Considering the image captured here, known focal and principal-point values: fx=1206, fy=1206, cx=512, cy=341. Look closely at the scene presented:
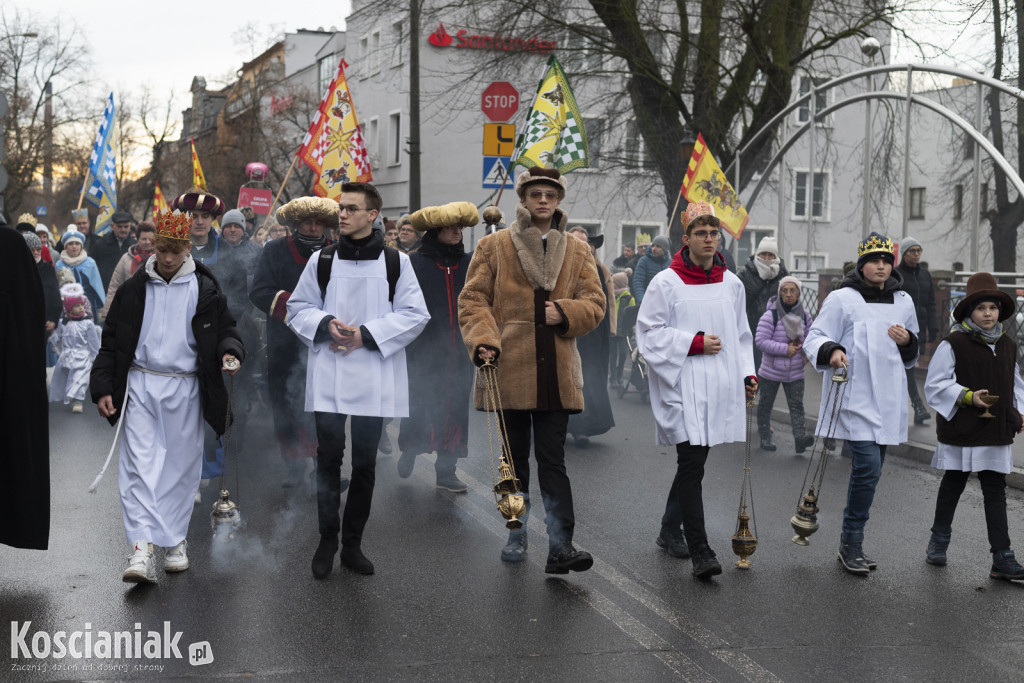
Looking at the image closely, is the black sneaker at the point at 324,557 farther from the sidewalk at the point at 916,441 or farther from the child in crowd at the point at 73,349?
the child in crowd at the point at 73,349

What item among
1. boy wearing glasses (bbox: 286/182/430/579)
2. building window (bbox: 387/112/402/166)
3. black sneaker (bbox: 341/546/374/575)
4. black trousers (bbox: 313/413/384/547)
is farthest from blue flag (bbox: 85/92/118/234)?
building window (bbox: 387/112/402/166)

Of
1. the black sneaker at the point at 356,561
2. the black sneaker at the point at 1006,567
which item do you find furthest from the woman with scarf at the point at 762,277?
the black sneaker at the point at 356,561

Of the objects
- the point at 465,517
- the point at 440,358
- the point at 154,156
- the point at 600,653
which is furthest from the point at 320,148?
the point at 154,156

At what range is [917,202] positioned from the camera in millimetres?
37562

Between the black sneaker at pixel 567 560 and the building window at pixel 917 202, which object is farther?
the building window at pixel 917 202

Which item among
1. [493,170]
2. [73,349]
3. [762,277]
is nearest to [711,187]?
[493,170]

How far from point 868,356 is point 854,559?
1059 millimetres

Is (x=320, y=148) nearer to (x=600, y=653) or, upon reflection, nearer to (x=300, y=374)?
(x=300, y=374)

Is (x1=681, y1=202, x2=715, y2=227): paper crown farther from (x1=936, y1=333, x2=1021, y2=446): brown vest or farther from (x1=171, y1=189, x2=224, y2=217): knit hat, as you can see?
(x1=171, y1=189, x2=224, y2=217): knit hat

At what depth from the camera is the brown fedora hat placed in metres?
6.27

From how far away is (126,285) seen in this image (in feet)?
19.5

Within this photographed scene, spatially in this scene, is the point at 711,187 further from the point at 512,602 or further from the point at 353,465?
the point at 512,602

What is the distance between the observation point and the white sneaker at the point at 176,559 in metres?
5.87

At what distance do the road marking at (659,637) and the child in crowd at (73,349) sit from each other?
24.3 feet
